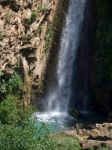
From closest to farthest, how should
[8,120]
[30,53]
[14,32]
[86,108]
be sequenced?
[8,120] → [14,32] → [30,53] → [86,108]

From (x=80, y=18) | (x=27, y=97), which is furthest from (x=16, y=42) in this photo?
(x=80, y=18)

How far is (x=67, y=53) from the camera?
40.4 metres

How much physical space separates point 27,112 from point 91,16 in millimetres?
12854

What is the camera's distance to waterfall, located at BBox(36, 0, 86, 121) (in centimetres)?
4019

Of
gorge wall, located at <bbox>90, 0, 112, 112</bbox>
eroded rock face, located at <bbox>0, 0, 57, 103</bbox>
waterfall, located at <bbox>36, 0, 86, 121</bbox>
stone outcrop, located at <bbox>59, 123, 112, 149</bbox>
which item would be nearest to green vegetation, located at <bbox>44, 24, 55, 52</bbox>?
eroded rock face, located at <bbox>0, 0, 57, 103</bbox>

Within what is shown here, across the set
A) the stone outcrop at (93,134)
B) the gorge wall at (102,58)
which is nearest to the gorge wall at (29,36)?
the gorge wall at (102,58)

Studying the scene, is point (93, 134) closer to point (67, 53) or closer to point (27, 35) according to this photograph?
point (27, 35)

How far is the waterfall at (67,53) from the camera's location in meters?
40.2

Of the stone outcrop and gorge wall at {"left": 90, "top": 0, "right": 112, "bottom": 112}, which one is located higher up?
gorge wall at {"left": 90, "top": 0, "right": 112, "bottom": 112}

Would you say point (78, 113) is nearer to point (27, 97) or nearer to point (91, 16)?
point (27, 97)

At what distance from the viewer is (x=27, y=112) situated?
2945 centimetres

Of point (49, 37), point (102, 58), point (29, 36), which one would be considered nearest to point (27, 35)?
point (29, 36)

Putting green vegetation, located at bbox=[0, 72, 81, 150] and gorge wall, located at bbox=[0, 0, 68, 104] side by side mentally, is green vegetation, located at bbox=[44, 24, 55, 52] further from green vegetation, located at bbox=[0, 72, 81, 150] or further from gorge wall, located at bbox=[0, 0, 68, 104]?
green vegetation, located at bbox=[0, 72, 81, 150]

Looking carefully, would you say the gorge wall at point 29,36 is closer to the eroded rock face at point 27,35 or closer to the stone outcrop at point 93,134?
the eroded rock face at point 27,35
